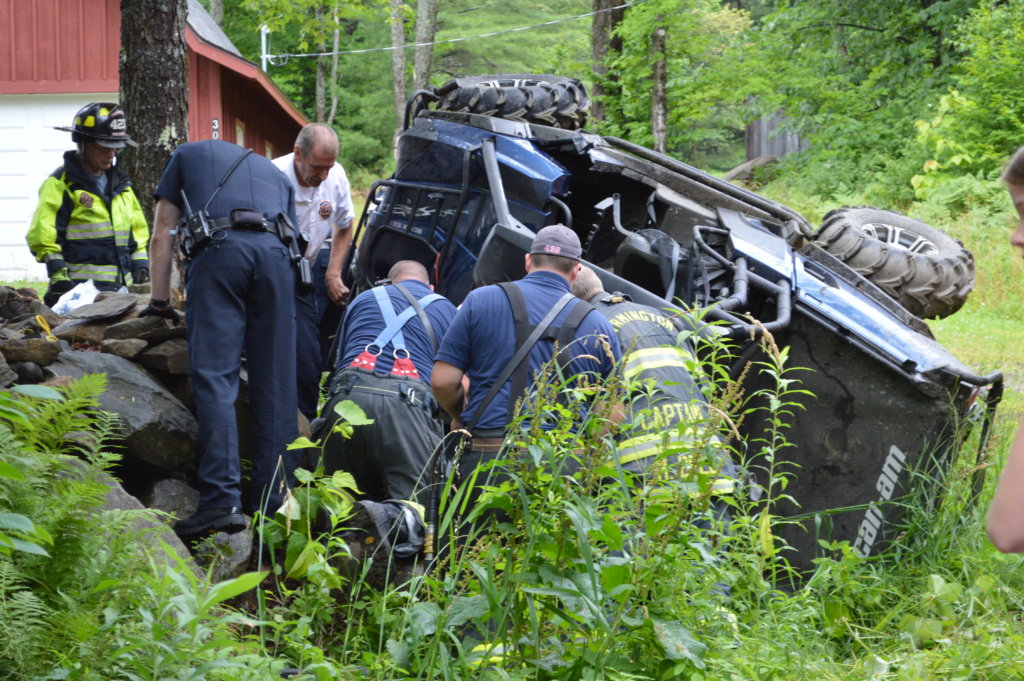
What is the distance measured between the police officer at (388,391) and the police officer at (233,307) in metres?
0.30

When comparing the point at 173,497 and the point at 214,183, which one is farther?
the point at 214,183

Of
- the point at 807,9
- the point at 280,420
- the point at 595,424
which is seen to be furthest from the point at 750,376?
the point at 807,9

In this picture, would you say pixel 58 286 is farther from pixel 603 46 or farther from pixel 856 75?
pixel 856 75

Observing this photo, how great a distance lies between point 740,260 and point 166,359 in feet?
10.0

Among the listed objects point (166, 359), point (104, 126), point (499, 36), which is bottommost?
point (166, 359)

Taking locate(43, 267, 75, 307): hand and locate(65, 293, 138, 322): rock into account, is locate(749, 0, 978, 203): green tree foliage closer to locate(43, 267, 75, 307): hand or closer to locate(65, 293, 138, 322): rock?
locate(43, 267, 75, 307): hand

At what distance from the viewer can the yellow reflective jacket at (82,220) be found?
6.82m

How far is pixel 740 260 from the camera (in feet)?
19.3

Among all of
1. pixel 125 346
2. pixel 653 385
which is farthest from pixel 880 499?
pixel 125 346

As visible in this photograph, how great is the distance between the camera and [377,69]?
3647cm

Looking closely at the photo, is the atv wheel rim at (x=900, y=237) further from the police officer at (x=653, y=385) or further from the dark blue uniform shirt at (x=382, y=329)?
the dark blue uniform shirt at (x=382, y=329)

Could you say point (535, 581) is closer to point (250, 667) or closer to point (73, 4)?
point (250, 667)

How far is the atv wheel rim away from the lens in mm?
7066

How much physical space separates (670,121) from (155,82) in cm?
1105
